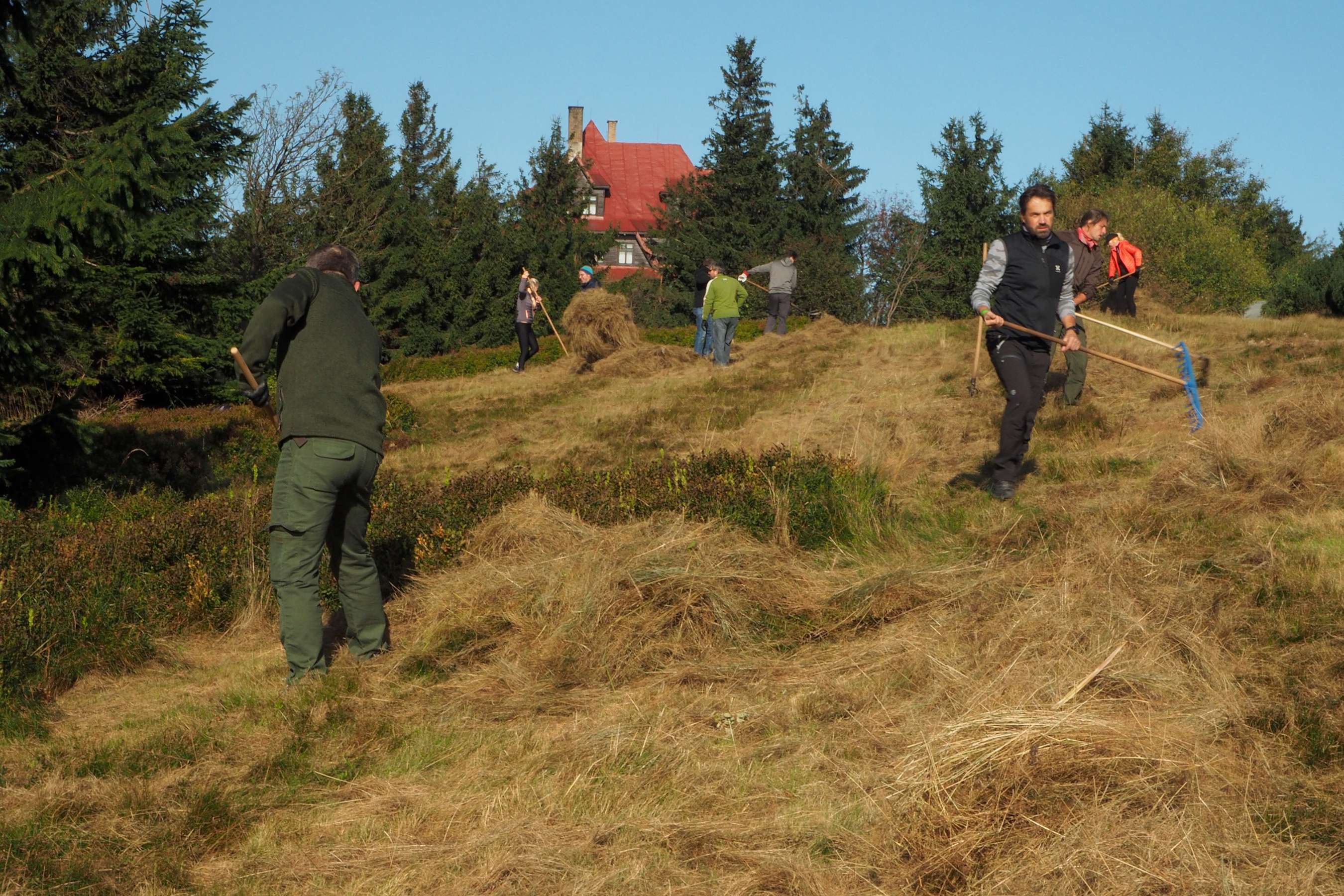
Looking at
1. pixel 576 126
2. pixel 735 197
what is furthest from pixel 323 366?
pixel 576 126

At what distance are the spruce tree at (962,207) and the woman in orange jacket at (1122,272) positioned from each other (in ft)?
58.2

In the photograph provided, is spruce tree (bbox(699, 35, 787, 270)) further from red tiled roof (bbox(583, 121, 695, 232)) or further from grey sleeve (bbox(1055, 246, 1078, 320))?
grey sleeve (bbox(1055, 246, 1078, 320))

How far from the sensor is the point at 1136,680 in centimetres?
405

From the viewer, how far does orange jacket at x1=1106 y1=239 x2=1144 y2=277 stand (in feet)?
45.5

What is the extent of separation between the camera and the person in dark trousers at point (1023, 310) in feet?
24.1

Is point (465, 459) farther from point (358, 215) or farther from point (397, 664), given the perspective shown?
point (358, 215)

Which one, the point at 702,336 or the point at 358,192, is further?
the point at 358,192

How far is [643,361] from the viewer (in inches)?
717

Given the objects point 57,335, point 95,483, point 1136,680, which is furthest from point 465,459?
point 1136,680

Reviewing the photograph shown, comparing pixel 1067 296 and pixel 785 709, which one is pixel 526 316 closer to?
pixel 1067 296

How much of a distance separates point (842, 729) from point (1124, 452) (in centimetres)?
514

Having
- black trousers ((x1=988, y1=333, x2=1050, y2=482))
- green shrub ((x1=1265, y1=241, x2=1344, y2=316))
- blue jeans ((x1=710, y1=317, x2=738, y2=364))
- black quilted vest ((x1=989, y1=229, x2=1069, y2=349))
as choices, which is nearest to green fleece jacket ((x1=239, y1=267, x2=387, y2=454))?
black trousers ((x1=988, y1=333, x2=1050, y2=482))

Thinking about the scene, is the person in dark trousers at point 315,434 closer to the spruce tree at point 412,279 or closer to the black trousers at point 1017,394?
the black trousers at point 1017,394

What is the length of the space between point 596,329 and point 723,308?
2.47 metres
